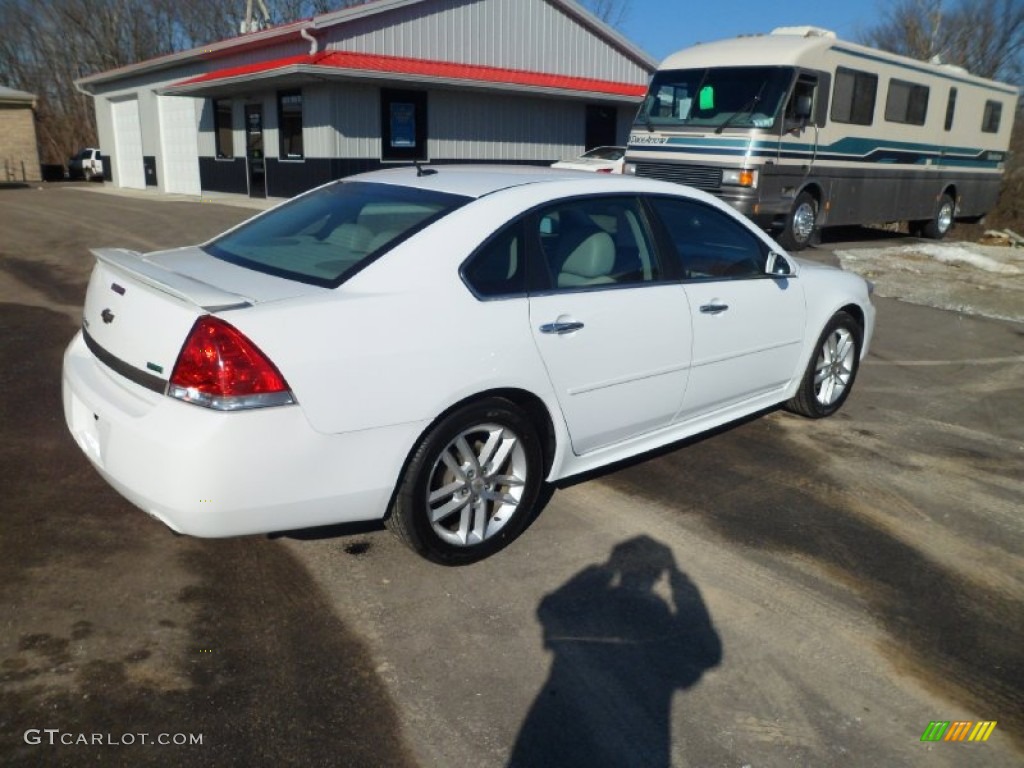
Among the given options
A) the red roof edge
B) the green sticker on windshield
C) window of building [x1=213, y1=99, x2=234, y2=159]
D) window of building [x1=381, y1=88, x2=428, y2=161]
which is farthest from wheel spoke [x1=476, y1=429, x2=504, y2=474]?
window of building [x1=213, y1=99, x2=234, y2=159]

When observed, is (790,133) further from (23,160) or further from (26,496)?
(23,160)

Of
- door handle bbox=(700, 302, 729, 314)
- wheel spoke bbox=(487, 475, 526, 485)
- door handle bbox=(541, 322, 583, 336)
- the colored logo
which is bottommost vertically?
the colored logo

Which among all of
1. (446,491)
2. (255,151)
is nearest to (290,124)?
(255,151)

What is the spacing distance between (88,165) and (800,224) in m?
32.7

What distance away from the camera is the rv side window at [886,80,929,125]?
14148 mm

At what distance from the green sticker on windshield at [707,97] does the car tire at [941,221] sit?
23.3 feet

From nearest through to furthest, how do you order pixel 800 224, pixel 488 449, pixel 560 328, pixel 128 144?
pixel 488 449, pixel 560 328, pixel 800 224, pixel 128 144

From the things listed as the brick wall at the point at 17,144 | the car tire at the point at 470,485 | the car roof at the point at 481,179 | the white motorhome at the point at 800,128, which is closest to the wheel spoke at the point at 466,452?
the car tire at the point at 470,485

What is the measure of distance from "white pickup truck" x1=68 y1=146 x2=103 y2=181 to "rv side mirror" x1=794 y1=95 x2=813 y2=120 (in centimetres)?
3144

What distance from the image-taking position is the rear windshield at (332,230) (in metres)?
3.39

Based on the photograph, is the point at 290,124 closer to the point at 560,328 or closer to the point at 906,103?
the point at 906,103

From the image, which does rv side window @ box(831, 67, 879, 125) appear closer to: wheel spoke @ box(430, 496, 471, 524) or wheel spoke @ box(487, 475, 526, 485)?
wheel spoke @ box(487, 475, 526, 485)

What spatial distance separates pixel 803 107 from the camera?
39.4ft

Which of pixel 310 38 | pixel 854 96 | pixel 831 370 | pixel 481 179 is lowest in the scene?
pixel 831 370
